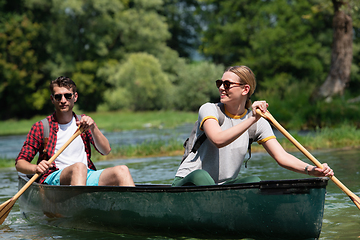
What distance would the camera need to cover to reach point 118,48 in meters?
38.5

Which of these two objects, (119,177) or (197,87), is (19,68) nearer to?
(197,87)

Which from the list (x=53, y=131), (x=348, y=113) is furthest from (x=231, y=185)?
(x=348, y=113)

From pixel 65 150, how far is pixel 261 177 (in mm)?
3424

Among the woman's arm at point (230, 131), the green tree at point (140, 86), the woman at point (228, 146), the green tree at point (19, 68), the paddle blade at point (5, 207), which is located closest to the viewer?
the woman's arm at point (230, 131)

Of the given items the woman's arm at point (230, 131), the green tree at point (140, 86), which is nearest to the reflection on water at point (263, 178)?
the woman's arm at point (230, 131)

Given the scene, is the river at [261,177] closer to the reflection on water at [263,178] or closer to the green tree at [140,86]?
the reflection on water at [263,178]

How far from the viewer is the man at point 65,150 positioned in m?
4.21

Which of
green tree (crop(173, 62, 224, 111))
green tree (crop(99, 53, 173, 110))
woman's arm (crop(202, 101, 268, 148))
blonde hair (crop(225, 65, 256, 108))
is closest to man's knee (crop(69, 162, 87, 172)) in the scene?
woman's arm (crop(202, 101, 268, 148))

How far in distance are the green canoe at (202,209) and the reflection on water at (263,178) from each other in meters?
0.16

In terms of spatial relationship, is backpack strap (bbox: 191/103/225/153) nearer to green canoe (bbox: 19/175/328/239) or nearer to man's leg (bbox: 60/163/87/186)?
green canoe (bbox: 19/175/328/239)

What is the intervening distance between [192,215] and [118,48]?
35.8 meters

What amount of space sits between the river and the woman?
750 millimetres

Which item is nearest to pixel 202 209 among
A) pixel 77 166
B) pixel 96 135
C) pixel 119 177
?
pixel 119 177

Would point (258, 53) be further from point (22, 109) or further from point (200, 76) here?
point (22, 109)
